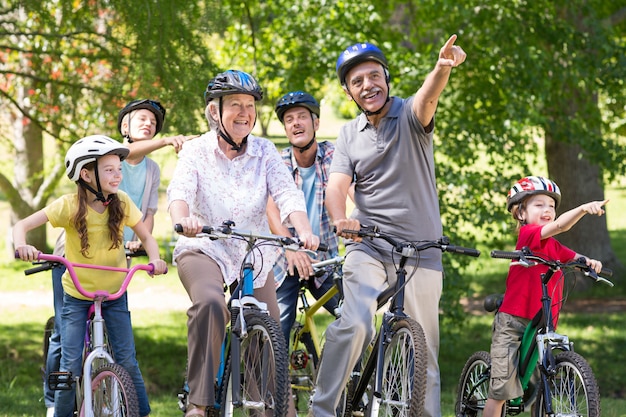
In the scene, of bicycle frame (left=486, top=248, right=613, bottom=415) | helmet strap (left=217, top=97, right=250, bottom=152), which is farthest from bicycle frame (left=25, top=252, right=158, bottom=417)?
bicycle frame (left=486, top=248, right=613, bottom=415)

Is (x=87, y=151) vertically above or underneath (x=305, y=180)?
above

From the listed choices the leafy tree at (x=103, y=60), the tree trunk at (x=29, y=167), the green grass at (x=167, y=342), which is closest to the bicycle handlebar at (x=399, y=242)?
the green grass at (x=167, y=342)

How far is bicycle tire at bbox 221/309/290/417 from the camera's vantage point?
4.80 m

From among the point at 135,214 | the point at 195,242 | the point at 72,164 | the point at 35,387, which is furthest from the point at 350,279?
the point at 35,387

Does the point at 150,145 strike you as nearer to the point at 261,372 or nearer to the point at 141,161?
the point at 141,161

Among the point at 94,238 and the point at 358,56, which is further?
the point at 94,238

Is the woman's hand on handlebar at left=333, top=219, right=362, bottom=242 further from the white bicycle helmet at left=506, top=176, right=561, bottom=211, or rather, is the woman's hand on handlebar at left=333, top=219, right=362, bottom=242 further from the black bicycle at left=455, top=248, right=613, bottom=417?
the white bicycle helmet at left=506, top=176, right=561, bottom=211

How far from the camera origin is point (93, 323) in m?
5.29

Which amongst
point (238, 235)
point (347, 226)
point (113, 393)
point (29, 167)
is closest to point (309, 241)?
point (347, 226)

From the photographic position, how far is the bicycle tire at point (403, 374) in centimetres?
488

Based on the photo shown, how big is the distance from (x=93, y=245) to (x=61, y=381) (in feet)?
2.41

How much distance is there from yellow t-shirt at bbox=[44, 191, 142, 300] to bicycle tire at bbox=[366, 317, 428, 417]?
1.55 m

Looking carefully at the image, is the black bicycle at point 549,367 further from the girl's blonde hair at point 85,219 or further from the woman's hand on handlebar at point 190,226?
the girl's blonde hair at point 85,219

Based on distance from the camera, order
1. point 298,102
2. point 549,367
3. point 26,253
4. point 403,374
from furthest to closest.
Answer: point 298,102
point 549,367
point 403,374
point 26,253
